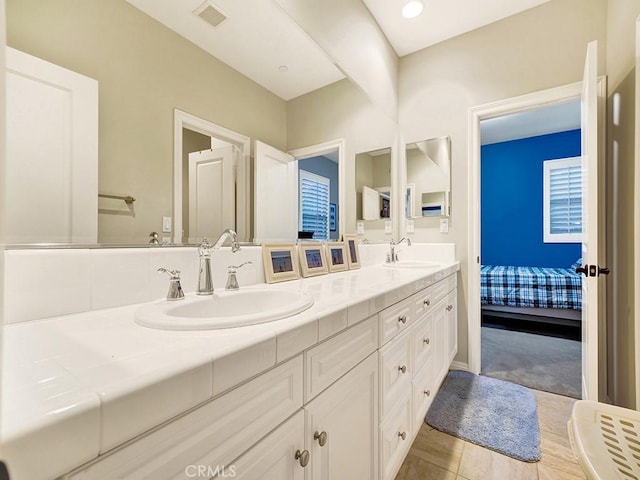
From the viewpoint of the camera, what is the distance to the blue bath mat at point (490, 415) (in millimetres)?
1470

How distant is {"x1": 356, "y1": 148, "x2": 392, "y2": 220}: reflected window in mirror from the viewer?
6.88ft

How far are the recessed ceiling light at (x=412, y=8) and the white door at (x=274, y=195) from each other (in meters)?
1.56

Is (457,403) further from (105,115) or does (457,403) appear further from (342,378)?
(105,115)

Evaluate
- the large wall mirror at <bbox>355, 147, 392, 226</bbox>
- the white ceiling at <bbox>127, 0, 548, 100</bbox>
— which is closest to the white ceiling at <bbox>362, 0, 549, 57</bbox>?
the white ceiling at <bbox>127, 0, 548, 100</bbox>

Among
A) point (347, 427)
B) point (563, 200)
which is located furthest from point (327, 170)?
point (563, 200)

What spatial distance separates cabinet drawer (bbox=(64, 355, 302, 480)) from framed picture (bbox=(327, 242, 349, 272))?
1043 mm

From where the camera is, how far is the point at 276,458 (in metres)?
0.58

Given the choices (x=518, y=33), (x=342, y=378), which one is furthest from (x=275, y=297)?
(x=518, y=33)

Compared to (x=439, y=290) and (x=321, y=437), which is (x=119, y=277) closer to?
(x=321, y=437)

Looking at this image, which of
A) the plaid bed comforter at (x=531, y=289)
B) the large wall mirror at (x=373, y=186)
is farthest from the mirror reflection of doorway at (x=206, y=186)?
the plaid bed comforter at (x=531, y=289)

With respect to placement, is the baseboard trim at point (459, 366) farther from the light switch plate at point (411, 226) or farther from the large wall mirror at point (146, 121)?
the large wall mirror at point (146, 121)

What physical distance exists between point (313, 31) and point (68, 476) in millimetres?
1859

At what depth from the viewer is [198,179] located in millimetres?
1033

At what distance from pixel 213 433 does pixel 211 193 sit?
823 millimetres
